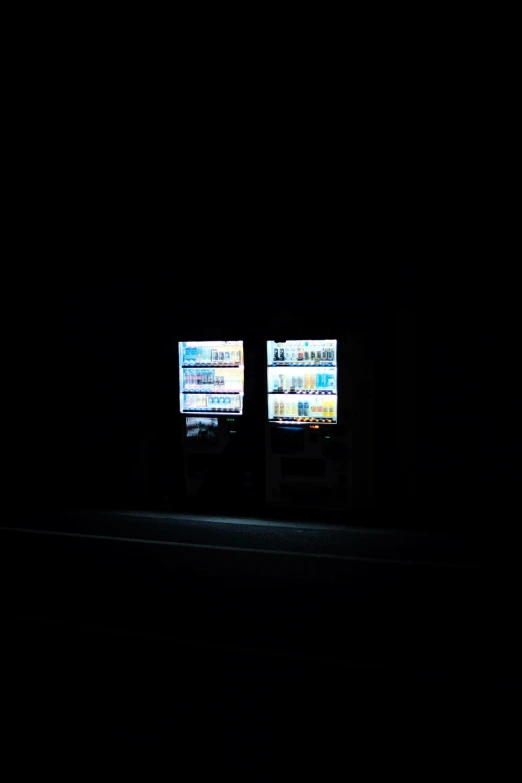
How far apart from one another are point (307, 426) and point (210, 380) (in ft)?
4.04

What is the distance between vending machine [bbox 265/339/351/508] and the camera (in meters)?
6.40

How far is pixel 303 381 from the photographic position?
21.3 ft

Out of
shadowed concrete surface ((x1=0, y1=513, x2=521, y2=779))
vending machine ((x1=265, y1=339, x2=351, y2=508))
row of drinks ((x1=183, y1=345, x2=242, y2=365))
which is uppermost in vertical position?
row of drinks ((x1=183, y1=345, x2=242, y2=365))

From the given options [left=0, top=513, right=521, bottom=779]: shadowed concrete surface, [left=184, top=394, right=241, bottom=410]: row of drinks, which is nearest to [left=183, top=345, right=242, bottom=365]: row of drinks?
[left=184, top=394, right=241, bottom=410]: row of drinks

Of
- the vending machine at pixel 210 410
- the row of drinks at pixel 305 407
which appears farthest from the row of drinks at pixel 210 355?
the row of drinks at pixel 305 407

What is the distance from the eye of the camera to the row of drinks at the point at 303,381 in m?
6.40

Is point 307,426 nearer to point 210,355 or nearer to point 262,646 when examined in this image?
point 210,355

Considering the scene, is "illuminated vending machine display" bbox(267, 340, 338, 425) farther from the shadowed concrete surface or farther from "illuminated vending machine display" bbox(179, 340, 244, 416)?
the shadowed concrete surface

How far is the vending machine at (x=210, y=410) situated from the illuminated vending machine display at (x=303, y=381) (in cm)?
38
